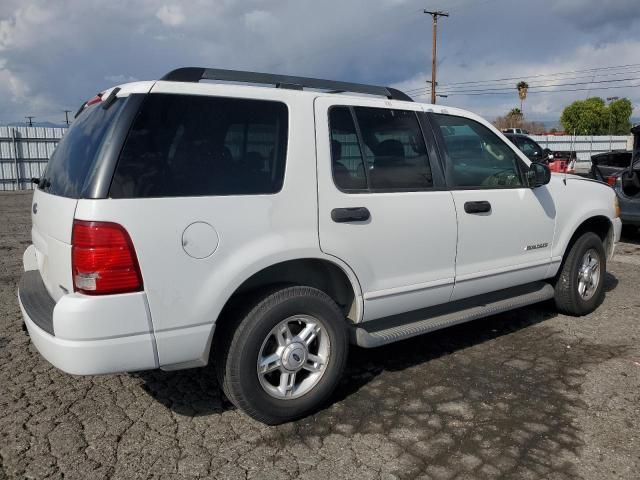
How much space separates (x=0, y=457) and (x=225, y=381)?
1202 millimetres

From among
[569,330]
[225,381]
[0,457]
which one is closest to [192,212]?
[225,381]

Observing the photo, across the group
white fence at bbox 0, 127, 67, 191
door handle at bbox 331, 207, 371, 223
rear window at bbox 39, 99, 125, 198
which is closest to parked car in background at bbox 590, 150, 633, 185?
door handle at bbox 331, 207, 371, 223

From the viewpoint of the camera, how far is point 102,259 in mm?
2613

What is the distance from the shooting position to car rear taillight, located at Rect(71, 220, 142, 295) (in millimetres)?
2611

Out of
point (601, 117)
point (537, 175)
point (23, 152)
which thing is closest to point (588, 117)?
point (601, 117)

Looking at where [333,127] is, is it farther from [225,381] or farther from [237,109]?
[225,381]

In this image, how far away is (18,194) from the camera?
65.2ft

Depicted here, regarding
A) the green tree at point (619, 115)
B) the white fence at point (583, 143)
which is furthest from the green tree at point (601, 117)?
the white fence at point (583, 143)

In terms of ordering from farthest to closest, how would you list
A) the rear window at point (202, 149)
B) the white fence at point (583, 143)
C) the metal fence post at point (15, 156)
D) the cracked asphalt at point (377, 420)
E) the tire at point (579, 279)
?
1. the white fence at point (583, 143)
2. the metal fence post at point (15, 156)
3. the tire at point (579, 279)
4. the cracked asphalt at point (377, 420)
5. the rear window at point (202, 149)

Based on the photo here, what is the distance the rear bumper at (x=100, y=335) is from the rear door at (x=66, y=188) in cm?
18

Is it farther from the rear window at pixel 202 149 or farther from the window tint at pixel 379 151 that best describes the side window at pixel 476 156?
the rear window at pixel 202 149

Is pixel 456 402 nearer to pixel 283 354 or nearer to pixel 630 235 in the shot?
pixel 283 354

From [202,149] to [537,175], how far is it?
2.73 meters

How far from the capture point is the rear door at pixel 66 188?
276 cm
